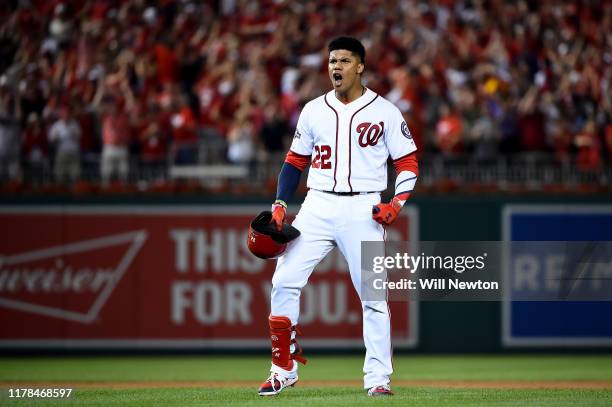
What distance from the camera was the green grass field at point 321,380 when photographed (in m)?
7.12

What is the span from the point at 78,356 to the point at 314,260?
6401 millimetres

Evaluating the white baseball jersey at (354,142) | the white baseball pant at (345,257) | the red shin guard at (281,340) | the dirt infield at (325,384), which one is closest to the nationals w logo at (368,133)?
the white baseball jersey at (354,142)

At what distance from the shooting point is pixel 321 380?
1042 centimetres

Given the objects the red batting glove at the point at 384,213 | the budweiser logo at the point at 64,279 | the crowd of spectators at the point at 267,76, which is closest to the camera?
the red batting glove at the point at 384,213

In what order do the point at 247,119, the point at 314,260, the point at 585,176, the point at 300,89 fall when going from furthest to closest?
1. the point at 300,89
2. the point at 247,119
3. the point at 585,176
4. the point at 314,260

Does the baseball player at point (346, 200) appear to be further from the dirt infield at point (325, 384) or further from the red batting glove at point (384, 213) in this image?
the dirt infield at point (325, 384)

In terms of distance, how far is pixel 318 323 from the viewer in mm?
12914

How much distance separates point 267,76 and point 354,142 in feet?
24.8

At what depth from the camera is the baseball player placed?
283 inches

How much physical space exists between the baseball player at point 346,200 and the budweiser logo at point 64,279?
5.96 m

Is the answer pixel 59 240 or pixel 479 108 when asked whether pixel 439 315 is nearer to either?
pixel 479 108

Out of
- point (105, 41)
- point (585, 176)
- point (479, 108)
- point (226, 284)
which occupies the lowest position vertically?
point (226, 284)

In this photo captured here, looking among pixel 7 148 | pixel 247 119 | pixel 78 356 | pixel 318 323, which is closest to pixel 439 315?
pixel 318 323

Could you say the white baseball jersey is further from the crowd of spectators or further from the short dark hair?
the crowd of spectators
